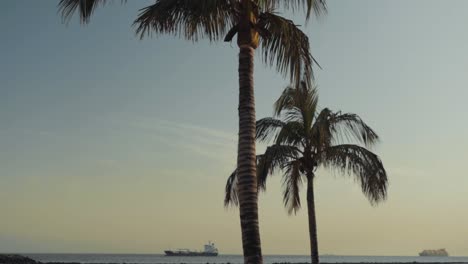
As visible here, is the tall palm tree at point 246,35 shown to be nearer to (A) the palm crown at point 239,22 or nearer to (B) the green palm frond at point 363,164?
(A) the palm crown at point 239,22

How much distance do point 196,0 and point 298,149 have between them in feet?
32.0

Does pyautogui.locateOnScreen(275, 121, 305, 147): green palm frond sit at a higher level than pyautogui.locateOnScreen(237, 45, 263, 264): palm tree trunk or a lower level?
higher

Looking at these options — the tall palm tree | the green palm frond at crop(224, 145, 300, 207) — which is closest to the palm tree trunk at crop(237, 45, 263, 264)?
the tall palm tree

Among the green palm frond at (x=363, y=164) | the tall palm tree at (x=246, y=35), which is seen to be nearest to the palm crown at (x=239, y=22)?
the tall palm tree at (x=246, y=35)

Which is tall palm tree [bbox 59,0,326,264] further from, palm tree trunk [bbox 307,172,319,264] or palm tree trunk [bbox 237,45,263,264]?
palm tree trunk [bbox 307,172,319,264]

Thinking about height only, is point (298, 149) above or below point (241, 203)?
above

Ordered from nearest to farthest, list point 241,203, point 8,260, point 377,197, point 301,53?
point 241,203, point 301,53, point 377,197, point 8,260

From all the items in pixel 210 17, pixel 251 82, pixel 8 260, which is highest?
pixel 210 17

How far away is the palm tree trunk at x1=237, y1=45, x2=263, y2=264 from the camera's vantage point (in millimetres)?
10062

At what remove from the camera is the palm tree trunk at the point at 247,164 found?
10062 mm

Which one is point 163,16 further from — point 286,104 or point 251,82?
point 286,104

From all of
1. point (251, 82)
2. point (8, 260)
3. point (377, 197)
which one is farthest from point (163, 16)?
point (8, 260)

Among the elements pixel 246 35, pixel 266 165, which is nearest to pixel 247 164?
pixel 246 35

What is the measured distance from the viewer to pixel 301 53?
11961 millimetres
